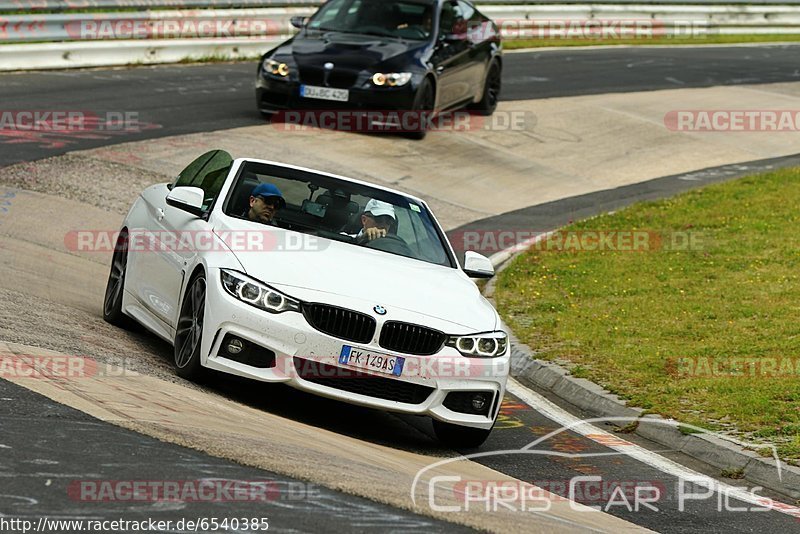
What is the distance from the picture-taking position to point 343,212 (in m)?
9.88

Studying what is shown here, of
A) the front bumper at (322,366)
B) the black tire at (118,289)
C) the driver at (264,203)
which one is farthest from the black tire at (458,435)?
the black tire at (118,289)

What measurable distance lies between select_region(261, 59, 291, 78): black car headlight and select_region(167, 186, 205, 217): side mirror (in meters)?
10.7

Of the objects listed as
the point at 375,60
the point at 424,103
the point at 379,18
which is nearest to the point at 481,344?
the point at 375,60

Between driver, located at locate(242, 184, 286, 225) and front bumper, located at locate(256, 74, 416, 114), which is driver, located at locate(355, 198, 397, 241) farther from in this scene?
front bumper, located at locate(256, 74, 416, 114)

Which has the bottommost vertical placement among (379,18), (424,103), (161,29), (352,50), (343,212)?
(424,103)

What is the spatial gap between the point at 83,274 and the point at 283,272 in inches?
194

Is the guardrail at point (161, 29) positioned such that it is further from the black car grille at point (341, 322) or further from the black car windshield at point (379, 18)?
the black car grille at point (341, 322)

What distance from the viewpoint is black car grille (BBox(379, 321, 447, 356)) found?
844 cm

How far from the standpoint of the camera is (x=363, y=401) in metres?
8.44

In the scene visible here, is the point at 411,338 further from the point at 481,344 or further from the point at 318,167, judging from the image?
the point at 318,167

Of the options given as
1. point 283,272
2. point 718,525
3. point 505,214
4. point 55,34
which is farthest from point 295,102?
point 718,525

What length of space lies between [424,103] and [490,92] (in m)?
3.42

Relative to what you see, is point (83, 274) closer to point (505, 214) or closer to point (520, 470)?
point (520, 470)

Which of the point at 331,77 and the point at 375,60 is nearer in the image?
the point at 331,77
